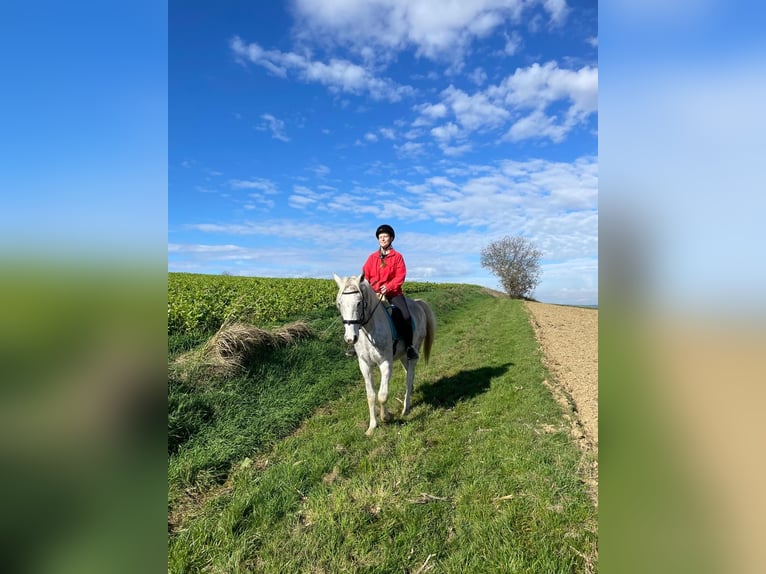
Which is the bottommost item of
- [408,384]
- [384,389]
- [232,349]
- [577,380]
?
[577,380]

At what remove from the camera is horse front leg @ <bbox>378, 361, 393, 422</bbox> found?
6863 millimetres

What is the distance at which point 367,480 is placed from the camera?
512 cm

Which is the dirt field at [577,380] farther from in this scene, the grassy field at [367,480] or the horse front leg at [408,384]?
the horse front leg at [408,384]

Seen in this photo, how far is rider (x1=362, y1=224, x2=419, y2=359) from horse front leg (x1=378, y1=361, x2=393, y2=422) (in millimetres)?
937

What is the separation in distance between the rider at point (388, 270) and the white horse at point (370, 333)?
10.4 inches

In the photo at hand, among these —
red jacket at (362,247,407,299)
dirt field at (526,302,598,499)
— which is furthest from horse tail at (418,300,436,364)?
dirt field at (526,302,598,499)

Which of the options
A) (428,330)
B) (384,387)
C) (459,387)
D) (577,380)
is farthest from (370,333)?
(577,380)

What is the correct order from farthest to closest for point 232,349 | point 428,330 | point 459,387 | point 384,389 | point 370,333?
1. point 428,330
2. point 459,387
3. point 232,349
4. point 370,333
5. point 384,389

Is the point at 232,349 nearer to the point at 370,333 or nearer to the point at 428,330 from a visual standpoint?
the point at 370,333

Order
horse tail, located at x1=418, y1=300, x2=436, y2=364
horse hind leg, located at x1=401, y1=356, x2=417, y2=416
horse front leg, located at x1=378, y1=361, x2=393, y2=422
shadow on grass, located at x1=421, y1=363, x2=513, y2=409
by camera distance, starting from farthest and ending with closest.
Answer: horse tail, located at x1=418, y1=300, x2=436, y2=364, shadow on grass, located at x1=421, y1=363, x2=513, y2=409, horse hind leg, located at x1=401, y1=356, x2=417, y2=416, horse front leg, located at x1=378, y1=361, x2=393, y2=422

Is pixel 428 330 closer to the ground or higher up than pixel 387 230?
closer to the ground

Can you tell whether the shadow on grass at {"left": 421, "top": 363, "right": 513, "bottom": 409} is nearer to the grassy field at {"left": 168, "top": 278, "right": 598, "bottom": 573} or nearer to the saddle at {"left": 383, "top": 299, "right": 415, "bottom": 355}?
the grassy field at {"left": 168, "top": 278, "right": 598, "bottom": 573}

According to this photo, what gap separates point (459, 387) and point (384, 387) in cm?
298
